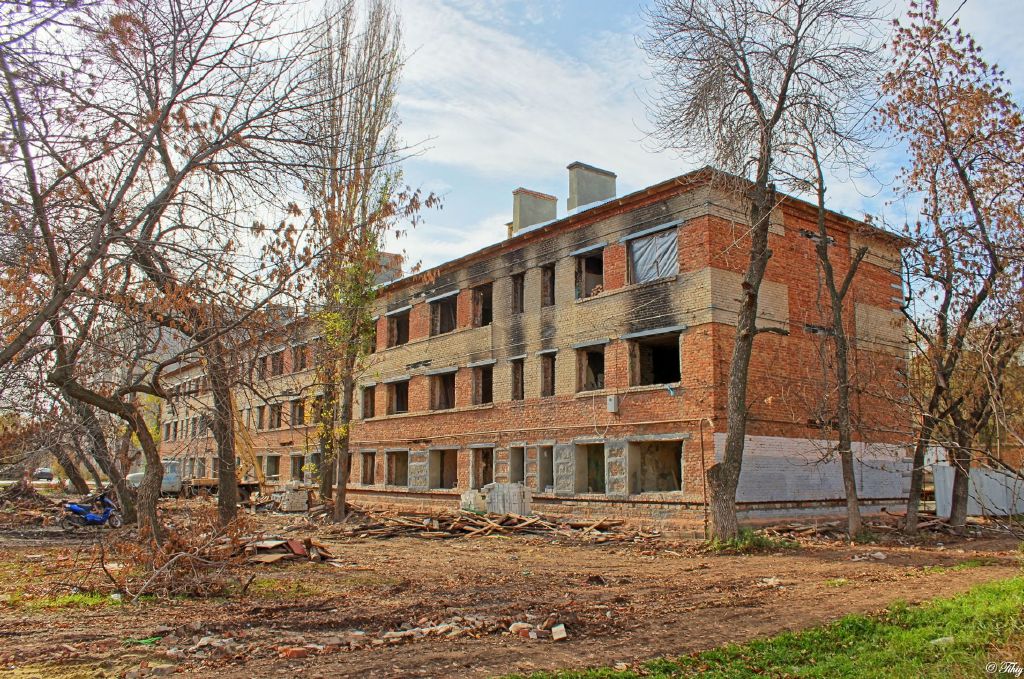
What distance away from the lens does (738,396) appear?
1731 cm

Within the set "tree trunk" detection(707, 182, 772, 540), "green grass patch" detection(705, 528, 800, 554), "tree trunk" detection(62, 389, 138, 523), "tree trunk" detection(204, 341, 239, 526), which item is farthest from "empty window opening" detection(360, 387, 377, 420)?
"green grass patch" detection(705, 528, 800, 554)

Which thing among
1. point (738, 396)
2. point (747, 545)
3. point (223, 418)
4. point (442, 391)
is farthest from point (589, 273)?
point (223, 418)

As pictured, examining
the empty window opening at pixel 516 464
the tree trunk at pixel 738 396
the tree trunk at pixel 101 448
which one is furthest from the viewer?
the empty window opening at pixel 516 464

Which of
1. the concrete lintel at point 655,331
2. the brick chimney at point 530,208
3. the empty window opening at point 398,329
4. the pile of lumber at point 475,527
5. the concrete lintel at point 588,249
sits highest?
the brick chimney at point 530,208

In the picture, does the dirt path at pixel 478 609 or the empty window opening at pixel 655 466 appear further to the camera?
Answer: the empty window opening at pixel 655 466

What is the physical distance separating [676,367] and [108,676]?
1946 cm

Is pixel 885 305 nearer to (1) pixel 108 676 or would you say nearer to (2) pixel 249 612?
(2) pixel 249 612

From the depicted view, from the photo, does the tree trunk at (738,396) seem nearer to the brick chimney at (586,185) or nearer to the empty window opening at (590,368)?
the empty window opening at (590,368)

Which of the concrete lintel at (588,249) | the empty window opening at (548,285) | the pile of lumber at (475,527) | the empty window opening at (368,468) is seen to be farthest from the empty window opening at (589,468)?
the empty window opening at (368,468)

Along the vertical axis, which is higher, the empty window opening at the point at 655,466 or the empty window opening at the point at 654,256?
the empty window opening at the point at 654,256

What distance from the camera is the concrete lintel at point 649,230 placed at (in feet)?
68.4

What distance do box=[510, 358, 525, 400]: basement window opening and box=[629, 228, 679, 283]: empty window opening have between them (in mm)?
5356

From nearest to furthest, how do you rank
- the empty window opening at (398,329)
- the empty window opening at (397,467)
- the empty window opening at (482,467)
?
1. the empty window opening at (482,467)
2. the empty window opening at (397,467)
3. the empty window opening at (398,329)

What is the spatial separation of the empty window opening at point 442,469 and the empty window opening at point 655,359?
8.89 metres
